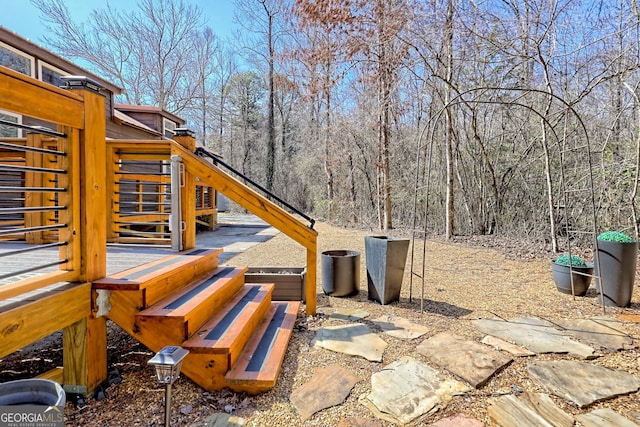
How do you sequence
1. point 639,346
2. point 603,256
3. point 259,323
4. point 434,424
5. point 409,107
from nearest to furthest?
point 434,424 → point 639,346 → point 259,323 → point 603,256 → point 409,107

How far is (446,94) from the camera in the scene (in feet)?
23.4

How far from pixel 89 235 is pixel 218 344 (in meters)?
0.95

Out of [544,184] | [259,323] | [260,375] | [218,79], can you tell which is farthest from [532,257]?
[218,79]

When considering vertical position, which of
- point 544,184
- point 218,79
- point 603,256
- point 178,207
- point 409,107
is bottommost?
point 603,256

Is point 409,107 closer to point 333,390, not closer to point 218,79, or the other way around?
point 333,390

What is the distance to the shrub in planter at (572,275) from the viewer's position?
369cm

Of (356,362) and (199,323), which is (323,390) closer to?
(356,362)

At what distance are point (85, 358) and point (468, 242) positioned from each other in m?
6.70

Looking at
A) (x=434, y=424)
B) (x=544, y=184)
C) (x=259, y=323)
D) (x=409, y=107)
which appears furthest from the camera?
(x=409, y=107)

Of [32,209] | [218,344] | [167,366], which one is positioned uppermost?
[32,209]

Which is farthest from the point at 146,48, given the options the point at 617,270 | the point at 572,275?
the point at 617,270

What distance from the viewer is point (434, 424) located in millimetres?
1645

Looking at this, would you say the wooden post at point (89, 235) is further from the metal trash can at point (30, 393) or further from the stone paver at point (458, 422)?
the stone paver at point (458, 422)

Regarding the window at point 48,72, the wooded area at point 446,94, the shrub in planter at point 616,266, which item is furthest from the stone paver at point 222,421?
the window at point 48,72
